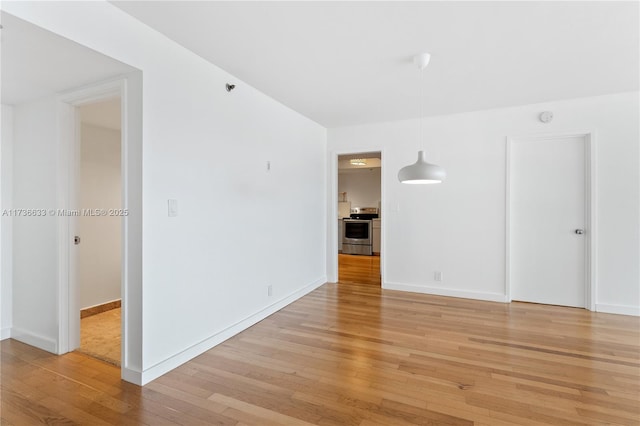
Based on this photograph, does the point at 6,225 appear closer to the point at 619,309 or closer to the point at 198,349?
the point at 198,349

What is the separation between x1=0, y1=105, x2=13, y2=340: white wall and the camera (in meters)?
2.96

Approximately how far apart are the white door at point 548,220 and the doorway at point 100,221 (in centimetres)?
486

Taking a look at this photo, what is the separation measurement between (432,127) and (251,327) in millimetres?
3549

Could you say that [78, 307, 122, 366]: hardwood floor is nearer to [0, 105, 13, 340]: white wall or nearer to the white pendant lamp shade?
[0, 105, 13, 340]: white wall

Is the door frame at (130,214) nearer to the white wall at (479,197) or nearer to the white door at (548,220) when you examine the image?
the white wall at (479,197)

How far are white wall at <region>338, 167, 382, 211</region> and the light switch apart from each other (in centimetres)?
690

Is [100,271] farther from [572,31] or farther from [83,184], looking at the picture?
[572,31]

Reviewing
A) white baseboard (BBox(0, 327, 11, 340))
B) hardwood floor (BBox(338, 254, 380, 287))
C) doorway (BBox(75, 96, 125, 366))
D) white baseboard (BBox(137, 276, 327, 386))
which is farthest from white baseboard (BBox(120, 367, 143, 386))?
hardwood floor (BBox(338, 254, 380, 287))

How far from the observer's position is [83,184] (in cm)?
361

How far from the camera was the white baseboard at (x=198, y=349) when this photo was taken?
220 cm

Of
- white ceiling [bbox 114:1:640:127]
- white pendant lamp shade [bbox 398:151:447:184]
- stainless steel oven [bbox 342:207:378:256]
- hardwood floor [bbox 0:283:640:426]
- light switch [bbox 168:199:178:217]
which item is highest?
white ceiling [bbox 114:1:640:127]

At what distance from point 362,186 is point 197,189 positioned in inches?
269

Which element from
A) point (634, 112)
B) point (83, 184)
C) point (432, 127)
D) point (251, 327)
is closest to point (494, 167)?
point (432, 127)

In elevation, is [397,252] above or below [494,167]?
below
